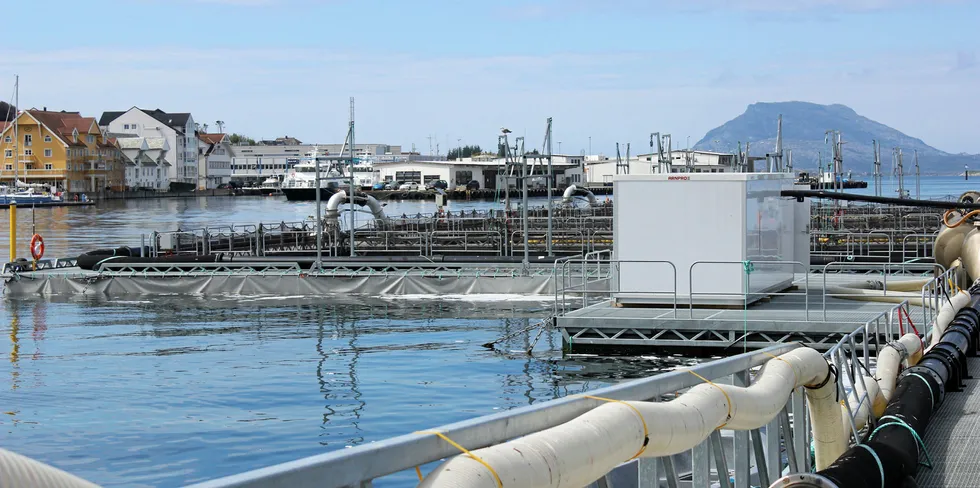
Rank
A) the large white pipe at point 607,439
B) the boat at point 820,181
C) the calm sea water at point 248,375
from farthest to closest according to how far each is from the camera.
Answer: the boat at point 820,181 < the calm sea water at point 248,375 < the large white pipe at point 607,439

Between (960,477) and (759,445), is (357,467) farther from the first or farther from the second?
(960,477)

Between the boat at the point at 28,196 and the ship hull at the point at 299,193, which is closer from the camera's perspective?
the boat at the point at 28,196

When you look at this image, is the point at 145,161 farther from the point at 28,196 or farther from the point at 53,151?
the point at 28,196

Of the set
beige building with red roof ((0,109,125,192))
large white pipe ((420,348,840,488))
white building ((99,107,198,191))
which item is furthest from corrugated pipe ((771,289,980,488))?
white building ((99,107,198,191))

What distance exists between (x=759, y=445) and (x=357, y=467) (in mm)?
3907

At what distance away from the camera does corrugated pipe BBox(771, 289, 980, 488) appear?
6.04m

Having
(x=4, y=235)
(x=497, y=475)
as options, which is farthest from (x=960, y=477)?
(x=4, y=235)

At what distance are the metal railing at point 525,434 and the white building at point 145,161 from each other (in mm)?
172793

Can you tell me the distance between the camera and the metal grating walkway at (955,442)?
25.1 feet

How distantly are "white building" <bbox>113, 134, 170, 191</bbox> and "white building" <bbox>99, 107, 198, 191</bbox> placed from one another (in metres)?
1.82

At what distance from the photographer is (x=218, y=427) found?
51.6 ft

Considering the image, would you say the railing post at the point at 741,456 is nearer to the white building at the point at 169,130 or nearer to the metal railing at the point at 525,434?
the metal railing at the point at 525,434

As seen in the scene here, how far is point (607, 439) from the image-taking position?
448 centimetres

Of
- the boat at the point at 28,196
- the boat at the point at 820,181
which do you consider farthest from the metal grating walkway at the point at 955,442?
the boat at the point at 28,196
